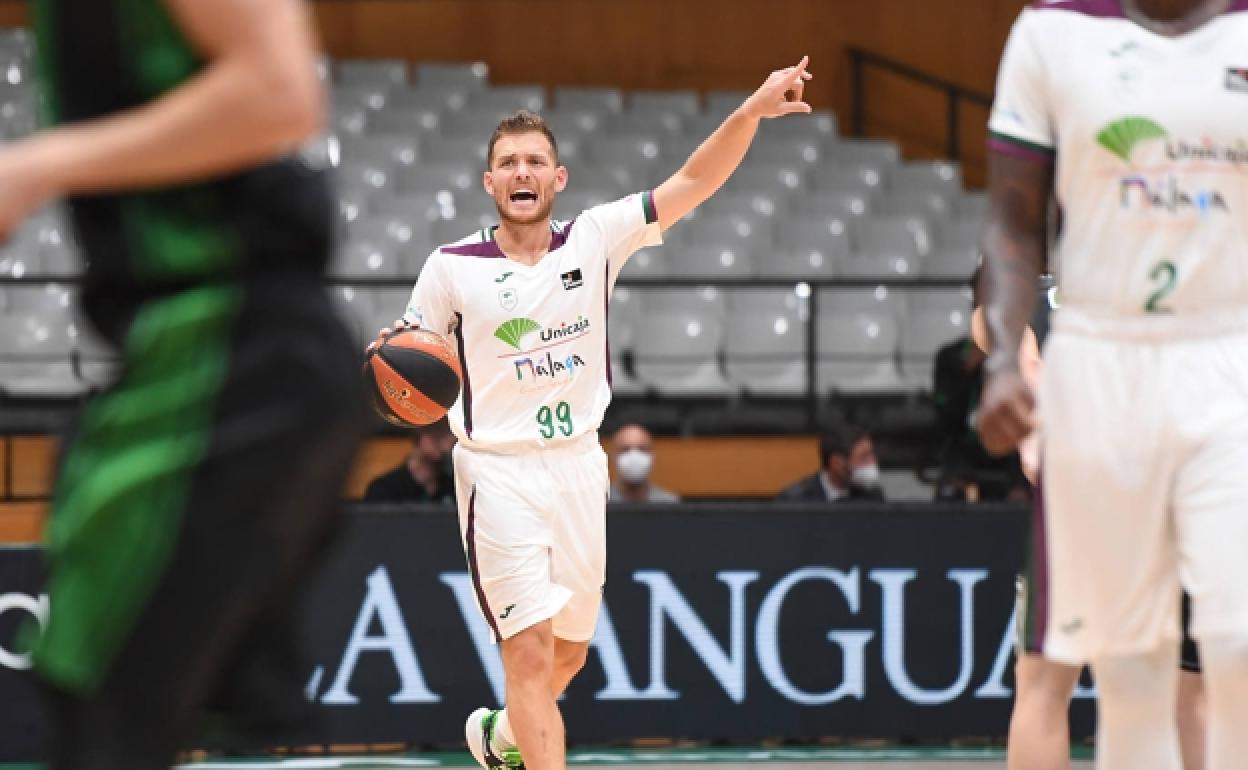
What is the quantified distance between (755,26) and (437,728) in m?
10.5

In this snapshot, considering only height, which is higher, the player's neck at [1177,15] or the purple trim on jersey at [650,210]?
the player's neck at [1177,15]

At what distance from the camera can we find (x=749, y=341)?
11938 millimetres

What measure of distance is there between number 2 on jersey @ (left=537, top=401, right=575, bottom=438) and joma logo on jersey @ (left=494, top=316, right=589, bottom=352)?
226 mm

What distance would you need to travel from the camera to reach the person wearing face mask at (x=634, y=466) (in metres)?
9.48

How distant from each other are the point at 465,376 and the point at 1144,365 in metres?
3.25

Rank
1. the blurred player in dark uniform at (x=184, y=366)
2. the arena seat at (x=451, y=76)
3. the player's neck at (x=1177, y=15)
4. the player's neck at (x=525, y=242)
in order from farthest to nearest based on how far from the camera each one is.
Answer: the arena seat at (x=451, y=76) → the player's neck at (x=525, y=242) → the player's neck at (x=1177, y=15) → the blurred player in dark uniform at (x=184, y=366)

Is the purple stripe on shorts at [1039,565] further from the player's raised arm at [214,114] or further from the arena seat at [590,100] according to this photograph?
the arena seat at [590,100]

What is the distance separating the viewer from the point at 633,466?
948 cm

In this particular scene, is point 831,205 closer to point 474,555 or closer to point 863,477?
point 863,477

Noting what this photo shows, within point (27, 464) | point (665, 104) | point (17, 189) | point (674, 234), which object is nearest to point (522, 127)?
point (17, 189)

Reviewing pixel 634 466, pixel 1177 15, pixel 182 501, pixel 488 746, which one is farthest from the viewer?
pixel 634 466

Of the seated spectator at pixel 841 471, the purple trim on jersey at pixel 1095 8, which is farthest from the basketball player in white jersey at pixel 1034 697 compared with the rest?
the seated spectator at pixel 841 471

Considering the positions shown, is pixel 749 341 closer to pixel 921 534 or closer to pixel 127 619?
pixel 921 534

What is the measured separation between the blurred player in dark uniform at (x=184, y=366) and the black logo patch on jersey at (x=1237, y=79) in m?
1.95
